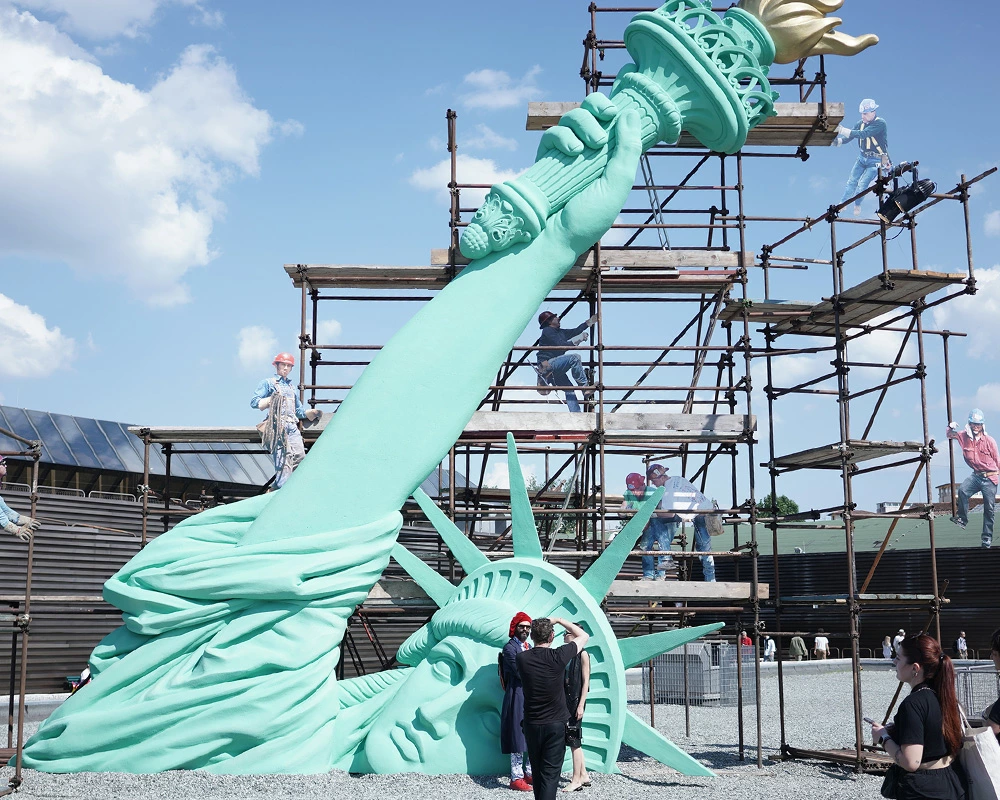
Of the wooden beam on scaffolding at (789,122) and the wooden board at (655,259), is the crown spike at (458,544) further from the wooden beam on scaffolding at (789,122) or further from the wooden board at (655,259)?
the wooden beam on scaffolding at (789,122)

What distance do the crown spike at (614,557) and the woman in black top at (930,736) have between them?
361 centimetres

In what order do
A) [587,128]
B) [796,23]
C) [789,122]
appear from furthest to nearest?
[789,122]
[796,23]
[587,128]

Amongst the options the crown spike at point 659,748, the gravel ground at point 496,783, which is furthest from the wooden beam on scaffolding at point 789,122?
the crown spike at point 659,748

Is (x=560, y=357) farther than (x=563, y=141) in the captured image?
Yes

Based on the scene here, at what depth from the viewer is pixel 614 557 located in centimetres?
789

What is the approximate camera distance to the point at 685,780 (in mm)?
7863

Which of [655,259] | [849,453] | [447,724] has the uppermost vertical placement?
[655,259]

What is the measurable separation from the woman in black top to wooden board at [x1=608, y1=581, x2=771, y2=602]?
17.5ft

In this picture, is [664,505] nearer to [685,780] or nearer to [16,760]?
[685,780]

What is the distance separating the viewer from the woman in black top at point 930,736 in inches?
158

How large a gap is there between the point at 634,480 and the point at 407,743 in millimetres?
6480

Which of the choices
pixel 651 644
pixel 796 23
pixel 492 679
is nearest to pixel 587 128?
pixel 796 23

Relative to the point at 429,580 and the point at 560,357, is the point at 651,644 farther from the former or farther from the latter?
the point at 560,357

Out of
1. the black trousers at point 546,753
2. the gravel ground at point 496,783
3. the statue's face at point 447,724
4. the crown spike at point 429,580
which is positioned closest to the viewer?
the black trousers at point 546,753
